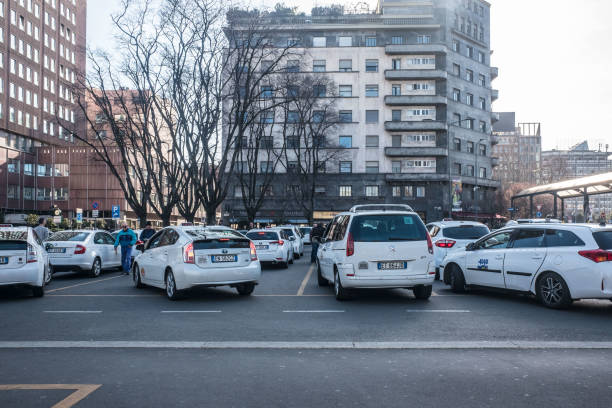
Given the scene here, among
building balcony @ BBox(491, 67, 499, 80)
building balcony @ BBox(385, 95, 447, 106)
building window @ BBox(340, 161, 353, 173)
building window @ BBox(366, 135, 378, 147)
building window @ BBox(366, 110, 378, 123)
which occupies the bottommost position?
building window @ BBox(340, 161, 353, 173)

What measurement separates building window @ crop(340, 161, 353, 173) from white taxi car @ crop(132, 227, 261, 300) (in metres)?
52.4

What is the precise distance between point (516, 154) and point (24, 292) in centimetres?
14331

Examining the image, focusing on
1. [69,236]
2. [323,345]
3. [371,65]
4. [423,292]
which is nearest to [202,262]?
[423,292]

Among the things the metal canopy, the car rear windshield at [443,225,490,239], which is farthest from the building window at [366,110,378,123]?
the car rear windshield at [443,225,490,239]

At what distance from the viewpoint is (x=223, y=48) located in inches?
1075

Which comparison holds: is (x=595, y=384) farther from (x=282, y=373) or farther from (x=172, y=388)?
(x=172, y=388)

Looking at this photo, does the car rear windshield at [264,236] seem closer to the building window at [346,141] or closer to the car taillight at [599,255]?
the car taillight at [599,255]

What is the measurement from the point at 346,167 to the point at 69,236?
158 ft

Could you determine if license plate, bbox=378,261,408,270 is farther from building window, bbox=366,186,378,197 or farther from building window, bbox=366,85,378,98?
building window, bbox=366,85,378,98

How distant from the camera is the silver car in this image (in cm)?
1700

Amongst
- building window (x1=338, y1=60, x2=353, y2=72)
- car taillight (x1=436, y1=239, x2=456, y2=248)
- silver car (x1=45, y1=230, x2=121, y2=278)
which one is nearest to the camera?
car taillight (x1=436, y1=239, x2=456, y2=248)

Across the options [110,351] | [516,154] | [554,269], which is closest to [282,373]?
[110,351]

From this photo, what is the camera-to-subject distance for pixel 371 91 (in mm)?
65250

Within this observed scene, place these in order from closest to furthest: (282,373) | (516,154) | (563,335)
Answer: (282,373) → (563,335) → (516,154)
